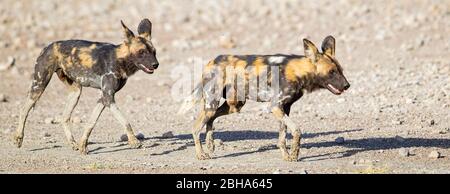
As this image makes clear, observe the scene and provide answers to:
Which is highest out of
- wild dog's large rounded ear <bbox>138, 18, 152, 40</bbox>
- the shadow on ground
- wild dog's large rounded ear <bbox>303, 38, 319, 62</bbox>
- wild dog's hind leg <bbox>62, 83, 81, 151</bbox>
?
wild dog's large rounded ear <bbox>138, 18, 152, 40</bbox>

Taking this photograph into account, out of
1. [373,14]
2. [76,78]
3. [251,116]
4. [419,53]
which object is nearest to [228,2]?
[373,14]

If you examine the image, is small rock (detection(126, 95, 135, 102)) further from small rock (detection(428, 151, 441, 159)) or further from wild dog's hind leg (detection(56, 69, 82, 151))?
small rock (detection(428, 151, 441, 159))

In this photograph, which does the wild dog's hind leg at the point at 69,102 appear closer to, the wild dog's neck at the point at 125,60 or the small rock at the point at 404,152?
the wild dog's neck at the point at 125,60

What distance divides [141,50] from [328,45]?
2.00 meters

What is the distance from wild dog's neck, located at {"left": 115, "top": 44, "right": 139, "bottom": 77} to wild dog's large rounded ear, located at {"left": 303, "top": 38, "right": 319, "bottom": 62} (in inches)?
75.1

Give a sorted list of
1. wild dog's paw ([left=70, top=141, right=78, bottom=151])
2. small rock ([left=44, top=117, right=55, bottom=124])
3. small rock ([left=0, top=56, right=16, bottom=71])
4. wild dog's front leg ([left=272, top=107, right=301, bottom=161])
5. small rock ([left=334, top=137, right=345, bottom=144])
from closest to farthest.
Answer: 1. wild dog's front leg ([left=272, top=107, right=301, bottom=161])
2. wild dog's paw ([left=70, top=141, right=78, bottom=151])
3. small rock ([left=334, top=137, right=345, bottom=144])
4. small rock ([left=44, top=117, right=55, bottom=124])
5. small rock ([left=0, top=56, right=16, bottom=71])

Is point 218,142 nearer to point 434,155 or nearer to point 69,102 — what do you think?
point 69,102

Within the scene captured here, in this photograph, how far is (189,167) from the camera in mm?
11125

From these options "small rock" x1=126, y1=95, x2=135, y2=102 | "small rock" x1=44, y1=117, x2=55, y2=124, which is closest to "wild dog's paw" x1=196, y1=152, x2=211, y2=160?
"small rock" x1=44, y1=117, x2=55, y2=124

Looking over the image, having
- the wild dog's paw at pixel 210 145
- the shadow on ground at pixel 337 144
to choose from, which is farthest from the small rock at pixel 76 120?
the wild dog's paw at pixel 210 145

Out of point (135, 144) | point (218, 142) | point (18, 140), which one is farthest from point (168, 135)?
point (18, 140)

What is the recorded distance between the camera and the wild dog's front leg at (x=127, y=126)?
481 inches

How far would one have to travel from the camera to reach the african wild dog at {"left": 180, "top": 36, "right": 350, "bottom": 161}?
11.4 metres

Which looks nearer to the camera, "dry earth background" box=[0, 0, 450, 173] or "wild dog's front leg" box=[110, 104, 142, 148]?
"dry earth background" box=[0, 0, 450, 173]
